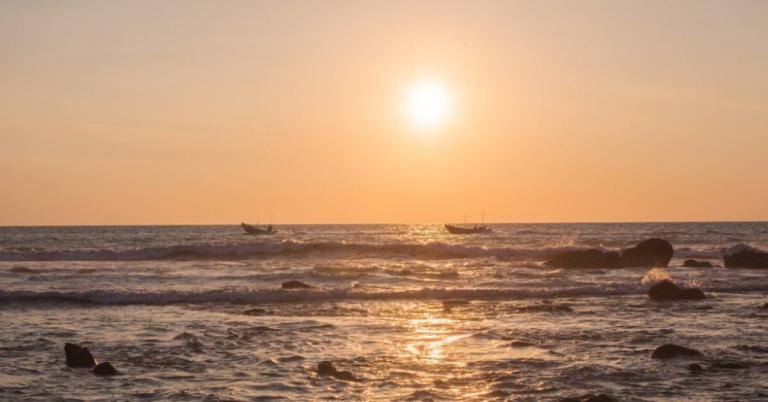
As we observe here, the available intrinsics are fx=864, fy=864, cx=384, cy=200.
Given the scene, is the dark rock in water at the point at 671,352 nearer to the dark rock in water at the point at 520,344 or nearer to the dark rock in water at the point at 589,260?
the dark rock in water at the point at 520,344

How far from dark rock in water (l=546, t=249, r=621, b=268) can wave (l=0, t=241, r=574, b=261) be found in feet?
38.4

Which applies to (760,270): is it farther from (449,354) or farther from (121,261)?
(121,261)

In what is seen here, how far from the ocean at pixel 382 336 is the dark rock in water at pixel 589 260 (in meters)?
6.60

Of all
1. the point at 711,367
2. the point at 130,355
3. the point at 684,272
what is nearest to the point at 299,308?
the point at 130,355

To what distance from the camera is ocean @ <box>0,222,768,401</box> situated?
16.1m

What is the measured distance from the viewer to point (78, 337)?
2262 cm

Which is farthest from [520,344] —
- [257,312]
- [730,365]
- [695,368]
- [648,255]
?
[648,255]

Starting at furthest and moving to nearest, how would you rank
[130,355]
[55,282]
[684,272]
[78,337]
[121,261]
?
[121,261], [684,272], [55,282], [78,337], [130,355]

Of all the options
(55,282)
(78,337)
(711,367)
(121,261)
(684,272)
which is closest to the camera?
(711,367)

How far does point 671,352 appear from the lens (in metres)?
18.9

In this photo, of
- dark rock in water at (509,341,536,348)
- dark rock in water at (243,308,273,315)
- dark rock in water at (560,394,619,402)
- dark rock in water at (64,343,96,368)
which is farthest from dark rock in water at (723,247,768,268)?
dark rock in water at (64,343,96,368)

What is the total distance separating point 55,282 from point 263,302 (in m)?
14.2

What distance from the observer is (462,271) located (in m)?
50.2

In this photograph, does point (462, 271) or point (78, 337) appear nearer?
point (78, 337)
